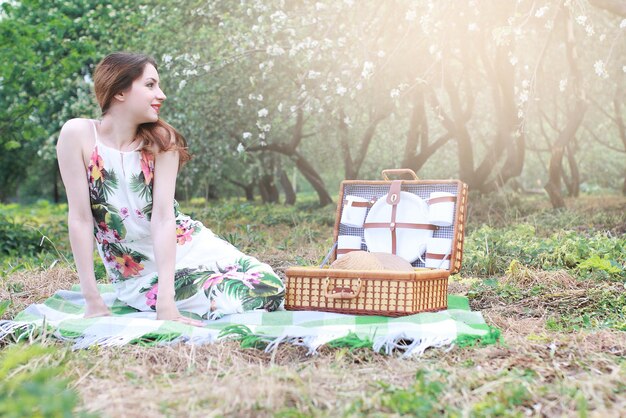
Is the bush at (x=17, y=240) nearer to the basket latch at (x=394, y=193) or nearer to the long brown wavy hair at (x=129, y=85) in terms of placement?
the long brown wavy hair at (x=129, y=85)

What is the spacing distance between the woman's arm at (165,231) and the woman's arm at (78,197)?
0.34m

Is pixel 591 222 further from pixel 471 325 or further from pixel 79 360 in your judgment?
pixel 79 360

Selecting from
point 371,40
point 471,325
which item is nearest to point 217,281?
point 471,325

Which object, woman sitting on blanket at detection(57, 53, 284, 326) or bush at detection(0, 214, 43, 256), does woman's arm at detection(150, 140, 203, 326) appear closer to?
woman sitting on blanket at detection(57, 53, 284, 326)

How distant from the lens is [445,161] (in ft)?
81.0

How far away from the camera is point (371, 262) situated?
409cm

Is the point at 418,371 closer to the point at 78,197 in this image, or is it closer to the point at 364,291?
the point at 364,291

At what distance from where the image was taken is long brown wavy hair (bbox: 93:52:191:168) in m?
3.90

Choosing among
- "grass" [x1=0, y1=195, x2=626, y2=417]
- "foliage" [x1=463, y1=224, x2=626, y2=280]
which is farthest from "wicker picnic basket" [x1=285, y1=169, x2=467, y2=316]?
"foliage" [x1=463, y1=224, x2=626, y2=280]

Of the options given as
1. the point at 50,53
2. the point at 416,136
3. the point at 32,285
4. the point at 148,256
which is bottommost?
the point at 32,285

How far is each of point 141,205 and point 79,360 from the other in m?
1.15

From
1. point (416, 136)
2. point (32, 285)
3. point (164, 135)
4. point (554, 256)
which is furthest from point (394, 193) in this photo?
point (416, 136)

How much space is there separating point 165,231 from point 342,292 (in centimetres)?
96

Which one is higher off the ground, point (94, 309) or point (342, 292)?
point (342, 292)
